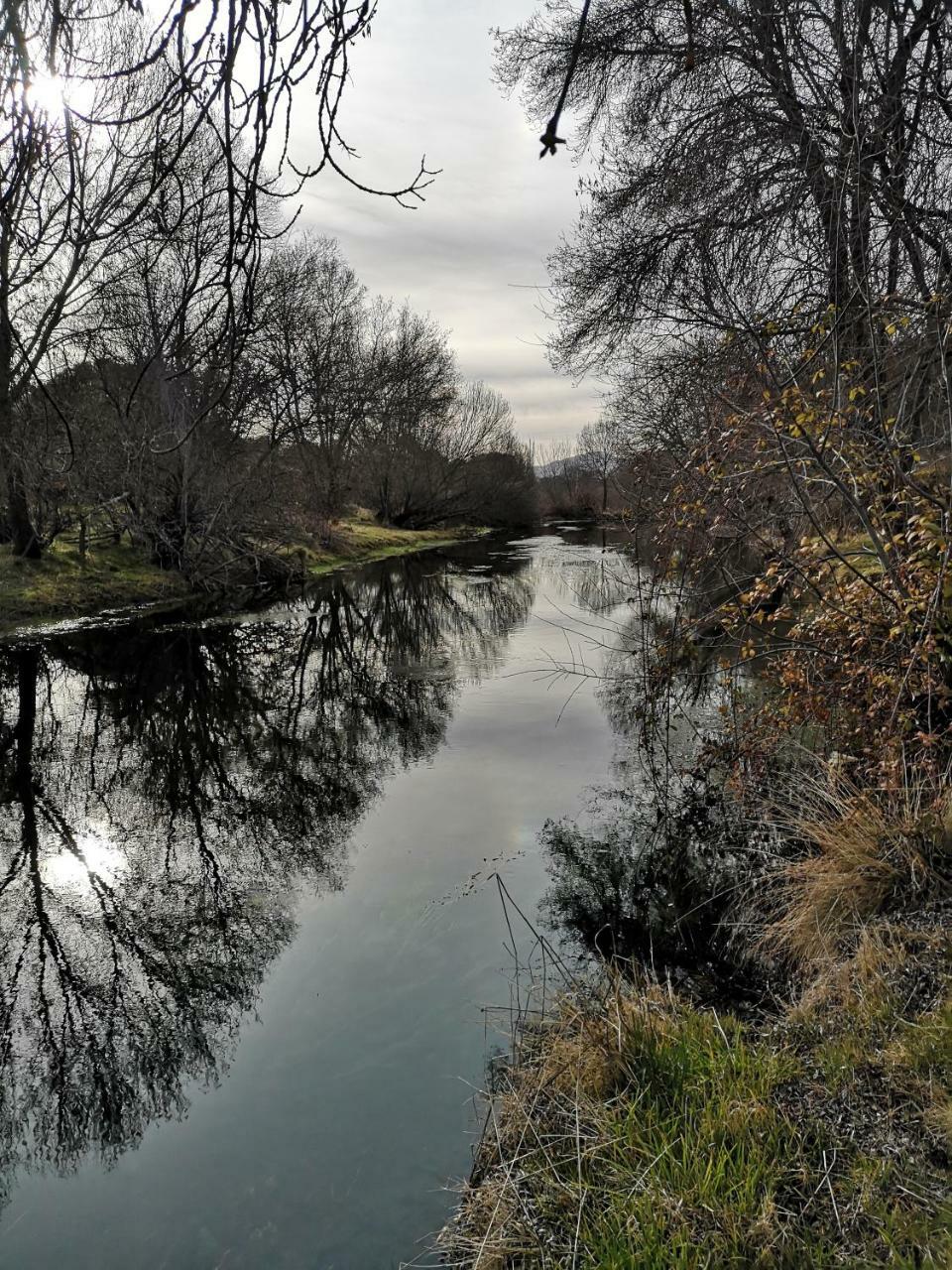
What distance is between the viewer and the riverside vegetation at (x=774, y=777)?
2633 mm

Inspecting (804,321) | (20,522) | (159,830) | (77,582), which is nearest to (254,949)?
(159,830)

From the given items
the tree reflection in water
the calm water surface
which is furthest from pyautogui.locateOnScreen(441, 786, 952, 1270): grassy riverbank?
the tree reflection in water

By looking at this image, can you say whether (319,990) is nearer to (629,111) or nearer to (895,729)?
(895,729)

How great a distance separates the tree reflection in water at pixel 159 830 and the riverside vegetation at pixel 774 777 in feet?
5.95

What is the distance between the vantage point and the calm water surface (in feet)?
10.6

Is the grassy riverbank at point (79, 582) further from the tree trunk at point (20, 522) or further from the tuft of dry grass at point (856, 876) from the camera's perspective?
the tuft of dry grass at point (856, 876)

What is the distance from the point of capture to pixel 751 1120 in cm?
282

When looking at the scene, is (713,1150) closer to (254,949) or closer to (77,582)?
(254,949)

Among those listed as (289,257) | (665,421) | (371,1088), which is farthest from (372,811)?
(289,257)

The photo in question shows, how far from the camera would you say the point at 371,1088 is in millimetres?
3768

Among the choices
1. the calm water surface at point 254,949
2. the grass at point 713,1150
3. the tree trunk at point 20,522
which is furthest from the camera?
the tree trunk at point 20,522

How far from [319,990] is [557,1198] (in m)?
A: 2.18

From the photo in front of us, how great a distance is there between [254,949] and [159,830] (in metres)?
2.12

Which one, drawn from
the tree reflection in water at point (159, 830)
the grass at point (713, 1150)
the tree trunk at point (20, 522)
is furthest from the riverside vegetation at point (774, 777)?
the tree trunk at point (20, 522)
